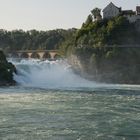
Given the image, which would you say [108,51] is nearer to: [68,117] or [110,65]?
[110,65]

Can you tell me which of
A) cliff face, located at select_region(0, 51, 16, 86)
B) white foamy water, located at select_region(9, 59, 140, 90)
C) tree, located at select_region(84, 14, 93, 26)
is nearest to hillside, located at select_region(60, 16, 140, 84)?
tree, located at select_region(84, 14, 93, 26)

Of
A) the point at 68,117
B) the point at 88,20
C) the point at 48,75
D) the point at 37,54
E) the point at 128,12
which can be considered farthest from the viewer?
the point at 37,54

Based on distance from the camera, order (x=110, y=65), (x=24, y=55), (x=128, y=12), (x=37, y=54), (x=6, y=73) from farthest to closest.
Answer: (x=24, y=55)
(x=37, y=54)
(x=128, y=12)
(x=110, y=65)
(x=6, y=73)

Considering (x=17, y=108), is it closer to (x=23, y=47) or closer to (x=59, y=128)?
(x=59, y=128)

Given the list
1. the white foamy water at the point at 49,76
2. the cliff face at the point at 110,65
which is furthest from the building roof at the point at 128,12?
the white foamy water at the point at 49,76

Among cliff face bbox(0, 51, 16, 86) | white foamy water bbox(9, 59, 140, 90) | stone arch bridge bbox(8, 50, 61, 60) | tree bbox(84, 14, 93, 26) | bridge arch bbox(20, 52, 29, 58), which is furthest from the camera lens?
bridge arch bbox(20, 52, 29, 58)

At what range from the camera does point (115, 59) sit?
194 feet

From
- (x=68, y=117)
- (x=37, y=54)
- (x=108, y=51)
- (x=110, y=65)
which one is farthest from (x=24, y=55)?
(x=68, y=117)

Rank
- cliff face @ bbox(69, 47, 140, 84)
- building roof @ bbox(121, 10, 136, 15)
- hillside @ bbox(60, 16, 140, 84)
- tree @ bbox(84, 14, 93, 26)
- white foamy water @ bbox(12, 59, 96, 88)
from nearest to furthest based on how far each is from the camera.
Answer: white foamy water @ bbox(12, 59, 96, 88)
cliff face @ bbox(69, 47, 140, 84)
hillside @ bbox(60, 16, 140, 84)
tree @ bbox(84, 14, 93, 26)
building roof @ bbox(121, 10, 136, 15)

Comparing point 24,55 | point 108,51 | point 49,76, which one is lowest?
point 49,76

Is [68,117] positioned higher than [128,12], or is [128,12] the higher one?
[128,12]

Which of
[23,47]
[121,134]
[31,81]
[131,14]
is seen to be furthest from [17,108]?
[23,47]

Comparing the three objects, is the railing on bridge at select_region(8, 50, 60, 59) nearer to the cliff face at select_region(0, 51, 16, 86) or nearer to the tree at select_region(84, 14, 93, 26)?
the tree at select_region(84, 14, 93, 26)

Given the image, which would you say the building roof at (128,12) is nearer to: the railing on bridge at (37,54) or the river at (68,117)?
the railing on bridge at (37,54)
